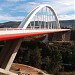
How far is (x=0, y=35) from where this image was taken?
2230cm

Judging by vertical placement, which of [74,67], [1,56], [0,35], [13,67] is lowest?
[74,67]

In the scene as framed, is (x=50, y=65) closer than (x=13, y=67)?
No

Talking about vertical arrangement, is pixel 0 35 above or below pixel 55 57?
above

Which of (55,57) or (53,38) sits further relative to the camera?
(53,38)

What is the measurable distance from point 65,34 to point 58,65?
5230 cm

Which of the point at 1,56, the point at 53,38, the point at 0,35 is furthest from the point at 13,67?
the point at 53,38

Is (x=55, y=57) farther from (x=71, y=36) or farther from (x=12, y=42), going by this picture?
(x=71, y=36)

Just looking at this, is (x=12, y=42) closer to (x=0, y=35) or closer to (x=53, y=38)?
(x=0, y=35)

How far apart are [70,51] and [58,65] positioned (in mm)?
22374

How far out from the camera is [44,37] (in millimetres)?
98750

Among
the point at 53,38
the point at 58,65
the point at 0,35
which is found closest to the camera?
the point at 0,35

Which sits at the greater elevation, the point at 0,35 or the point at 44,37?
the point at 0,35

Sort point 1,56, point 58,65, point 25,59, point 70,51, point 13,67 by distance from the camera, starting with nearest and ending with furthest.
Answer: point 1,56 < point 13,67 < point 58,65 < point 25,59 < point 70,51

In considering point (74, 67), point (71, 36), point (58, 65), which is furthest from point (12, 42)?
point (71, 36)
